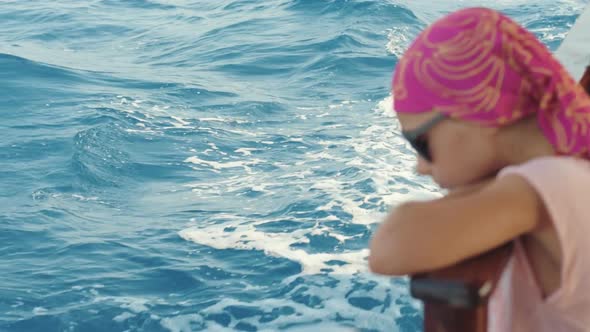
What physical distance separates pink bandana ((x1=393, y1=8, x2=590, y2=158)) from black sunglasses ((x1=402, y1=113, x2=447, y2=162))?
0.06ft

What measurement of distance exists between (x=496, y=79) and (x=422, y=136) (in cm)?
14

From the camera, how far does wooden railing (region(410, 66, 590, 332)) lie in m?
0.99

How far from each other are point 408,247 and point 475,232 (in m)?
0.09

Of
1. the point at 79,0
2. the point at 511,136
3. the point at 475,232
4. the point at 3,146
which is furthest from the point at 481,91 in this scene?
the point at 79,0

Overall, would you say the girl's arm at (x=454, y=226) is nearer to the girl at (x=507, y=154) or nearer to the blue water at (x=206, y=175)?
the girl at (x=507, y=154)

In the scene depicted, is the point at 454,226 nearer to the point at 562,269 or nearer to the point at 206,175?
the point at 562,269

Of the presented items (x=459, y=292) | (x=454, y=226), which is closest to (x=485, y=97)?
(x=454, y=226)

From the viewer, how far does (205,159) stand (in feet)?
23.7

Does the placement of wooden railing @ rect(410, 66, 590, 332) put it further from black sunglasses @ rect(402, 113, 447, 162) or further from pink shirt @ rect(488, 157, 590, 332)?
black sunglasses @ rect(402, 113, 447, 162)

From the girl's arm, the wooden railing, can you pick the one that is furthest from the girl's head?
the wooden railing

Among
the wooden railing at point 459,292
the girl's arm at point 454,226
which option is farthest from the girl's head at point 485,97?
the wooden railing at point 459,292

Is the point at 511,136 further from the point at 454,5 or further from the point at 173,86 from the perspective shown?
the point at 454,5

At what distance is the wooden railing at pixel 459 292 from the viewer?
0.99 meters

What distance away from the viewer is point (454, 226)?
1.10 meters
